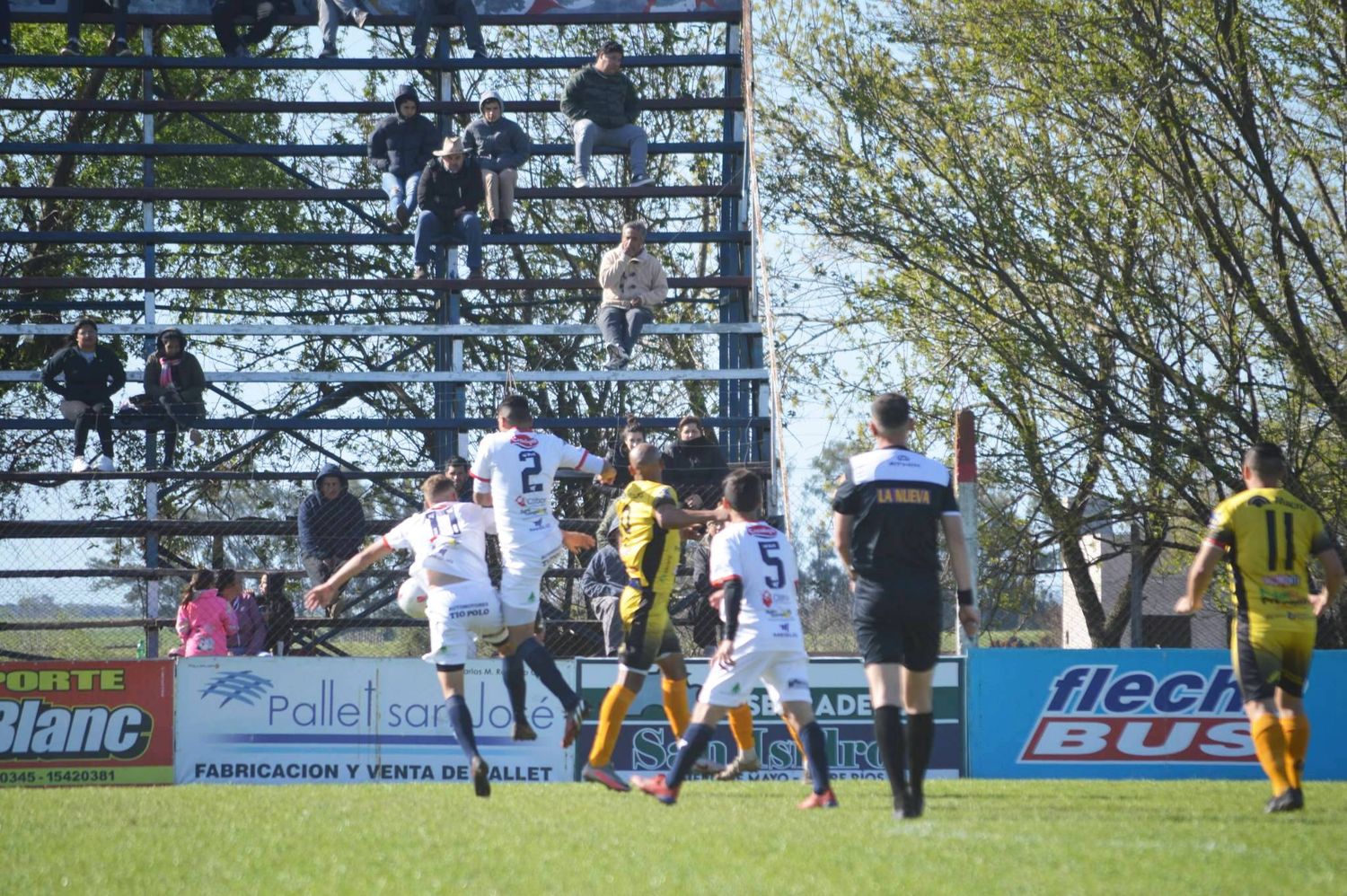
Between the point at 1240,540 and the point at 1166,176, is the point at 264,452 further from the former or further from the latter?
the point at 1240,540

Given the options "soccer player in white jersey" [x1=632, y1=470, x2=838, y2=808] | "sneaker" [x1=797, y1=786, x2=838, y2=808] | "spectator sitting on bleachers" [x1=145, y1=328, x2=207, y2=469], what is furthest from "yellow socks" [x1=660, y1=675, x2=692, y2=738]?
"spectator sitting on bleachers" [x1=145, y1=328, x2=207, y2=469]

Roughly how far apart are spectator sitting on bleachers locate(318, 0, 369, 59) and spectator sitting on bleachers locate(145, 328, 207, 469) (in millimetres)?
4485

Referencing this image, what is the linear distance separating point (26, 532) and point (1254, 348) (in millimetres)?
13631

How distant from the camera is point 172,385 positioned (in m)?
15.8

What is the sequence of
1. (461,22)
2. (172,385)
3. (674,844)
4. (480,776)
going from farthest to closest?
(461,22) < (172,385) < (480,776) < (674,844)

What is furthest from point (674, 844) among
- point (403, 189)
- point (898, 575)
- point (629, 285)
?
point (403, 189)

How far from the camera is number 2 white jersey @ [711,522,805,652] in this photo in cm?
828

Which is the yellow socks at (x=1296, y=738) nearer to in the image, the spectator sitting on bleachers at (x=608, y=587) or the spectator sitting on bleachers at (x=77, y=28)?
the spectator sitting on bleachers at (x=608, y=587)

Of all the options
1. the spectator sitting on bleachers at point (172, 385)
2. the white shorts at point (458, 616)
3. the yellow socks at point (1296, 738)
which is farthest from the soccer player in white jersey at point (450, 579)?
the spectator sitting on bleachers at point (172, 385)

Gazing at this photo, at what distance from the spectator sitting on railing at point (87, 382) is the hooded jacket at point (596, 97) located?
19.2 feet

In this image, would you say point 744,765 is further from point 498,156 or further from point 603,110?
point 603,110

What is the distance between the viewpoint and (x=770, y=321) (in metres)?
15.2

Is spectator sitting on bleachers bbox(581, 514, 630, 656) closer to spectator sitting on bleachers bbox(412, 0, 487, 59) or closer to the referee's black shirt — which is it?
the referee's black shirt

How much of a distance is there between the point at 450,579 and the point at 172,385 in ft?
24.1
